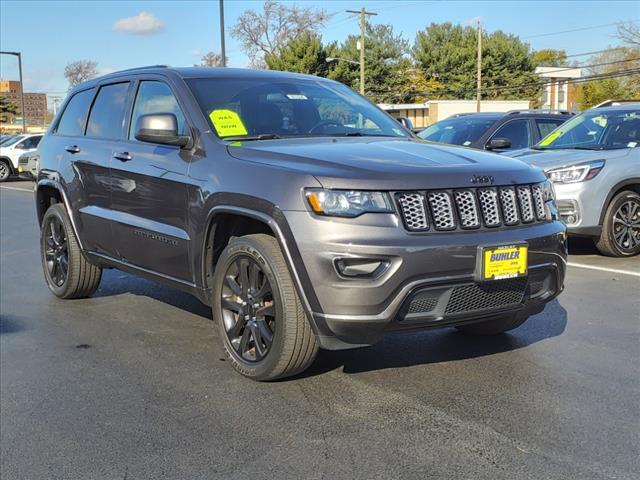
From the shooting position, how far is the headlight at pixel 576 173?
7484mm

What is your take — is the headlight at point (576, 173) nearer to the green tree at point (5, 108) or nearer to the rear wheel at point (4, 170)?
the rear wheel at point (4, 170)

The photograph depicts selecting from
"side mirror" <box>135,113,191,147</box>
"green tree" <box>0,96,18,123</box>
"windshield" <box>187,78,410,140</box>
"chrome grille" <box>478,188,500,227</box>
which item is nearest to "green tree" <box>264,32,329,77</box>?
"green tree" <box>0,96,18,123</box>

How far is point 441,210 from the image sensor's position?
350 centimetres

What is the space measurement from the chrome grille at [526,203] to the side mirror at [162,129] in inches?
79.7

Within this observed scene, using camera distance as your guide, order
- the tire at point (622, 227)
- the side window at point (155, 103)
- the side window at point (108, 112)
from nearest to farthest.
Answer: the side window at point (155, 103) → the side window at point (108, 112) → the tire at point (622, 227)

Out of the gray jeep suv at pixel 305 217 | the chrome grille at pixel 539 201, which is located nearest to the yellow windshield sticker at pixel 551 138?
the gray jeep suv at pixel 305 217

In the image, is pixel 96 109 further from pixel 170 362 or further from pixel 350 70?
pixel 350 70

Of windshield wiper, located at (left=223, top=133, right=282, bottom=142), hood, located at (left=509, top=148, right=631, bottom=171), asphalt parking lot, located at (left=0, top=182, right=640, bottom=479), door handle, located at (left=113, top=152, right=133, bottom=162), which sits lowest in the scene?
asphalt parking lot, located at (left=0, top=182, right=640, bottom=479)

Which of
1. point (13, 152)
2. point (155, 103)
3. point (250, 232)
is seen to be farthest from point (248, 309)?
point (13, 152)

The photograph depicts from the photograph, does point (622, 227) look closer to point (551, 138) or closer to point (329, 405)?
point (551, 138)

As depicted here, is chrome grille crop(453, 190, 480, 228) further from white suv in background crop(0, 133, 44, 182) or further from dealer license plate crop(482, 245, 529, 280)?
white suv in background crop(0, 133, 44, 182)

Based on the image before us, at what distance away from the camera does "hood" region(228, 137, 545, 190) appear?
11.3ft

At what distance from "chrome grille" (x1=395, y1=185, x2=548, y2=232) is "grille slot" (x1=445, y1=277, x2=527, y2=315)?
1.01 ft

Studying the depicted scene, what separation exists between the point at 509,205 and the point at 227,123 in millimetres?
1822
